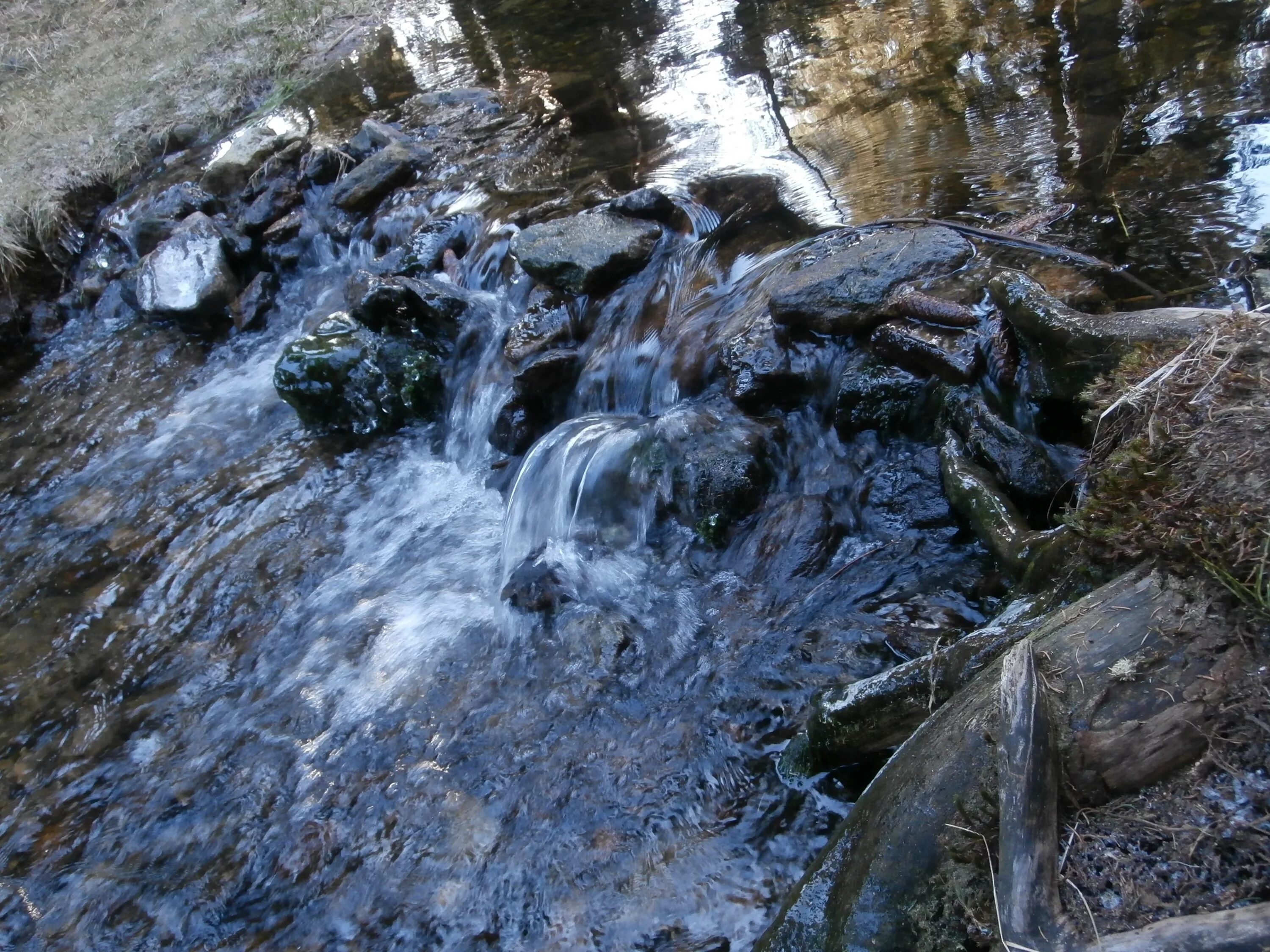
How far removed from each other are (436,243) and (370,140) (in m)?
2.61

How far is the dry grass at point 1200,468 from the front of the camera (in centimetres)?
190

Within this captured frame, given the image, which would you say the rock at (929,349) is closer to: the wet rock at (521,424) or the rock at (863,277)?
the rock at (863,277)

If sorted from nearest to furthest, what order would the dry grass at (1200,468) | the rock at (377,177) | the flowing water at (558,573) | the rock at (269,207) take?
the dry grass at (1200,468)
the flowing water at (558,573)
the rock at (377,177)
the rock at (269,207)

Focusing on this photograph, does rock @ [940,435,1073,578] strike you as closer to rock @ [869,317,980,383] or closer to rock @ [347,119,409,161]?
rock @ [869,317,980,383]

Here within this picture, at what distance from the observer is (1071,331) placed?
11.2 ft

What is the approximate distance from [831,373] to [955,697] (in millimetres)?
2365

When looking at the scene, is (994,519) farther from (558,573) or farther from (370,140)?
(370,140)

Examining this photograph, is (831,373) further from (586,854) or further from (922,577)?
(586,854)

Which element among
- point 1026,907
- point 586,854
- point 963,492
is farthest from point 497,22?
point 1026,907

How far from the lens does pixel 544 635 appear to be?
14.3 feet

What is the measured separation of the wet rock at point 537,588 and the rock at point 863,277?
1.82 meters

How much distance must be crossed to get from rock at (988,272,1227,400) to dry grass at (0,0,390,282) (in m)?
10.3

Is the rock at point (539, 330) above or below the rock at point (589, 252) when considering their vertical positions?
below

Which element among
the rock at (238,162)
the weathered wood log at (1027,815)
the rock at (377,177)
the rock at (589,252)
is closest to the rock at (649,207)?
the rock at (589,252)
